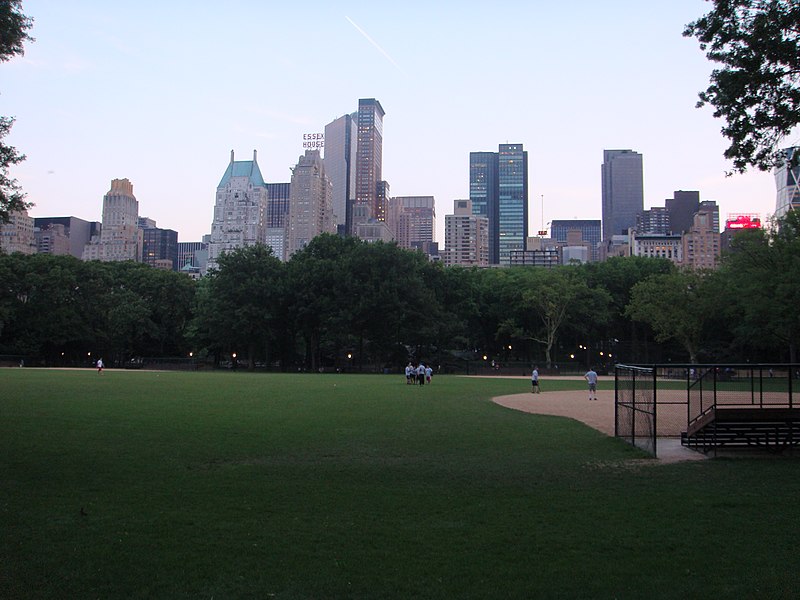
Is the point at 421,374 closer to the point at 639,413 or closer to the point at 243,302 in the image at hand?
the point at 639,413

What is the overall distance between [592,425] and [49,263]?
Answer: 8491 cm

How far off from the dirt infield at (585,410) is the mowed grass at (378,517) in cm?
123

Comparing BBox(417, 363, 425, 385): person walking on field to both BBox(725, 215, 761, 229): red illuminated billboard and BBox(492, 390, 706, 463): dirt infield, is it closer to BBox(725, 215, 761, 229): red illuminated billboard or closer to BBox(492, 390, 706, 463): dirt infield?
BBox(492, 390, 706, 463): dirt infield

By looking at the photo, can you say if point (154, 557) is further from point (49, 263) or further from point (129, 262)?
point (129, 262)

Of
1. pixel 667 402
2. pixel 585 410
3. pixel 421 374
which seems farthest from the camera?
pixel 421 374

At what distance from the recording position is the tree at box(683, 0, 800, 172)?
1451cm

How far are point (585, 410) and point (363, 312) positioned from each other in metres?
49.9

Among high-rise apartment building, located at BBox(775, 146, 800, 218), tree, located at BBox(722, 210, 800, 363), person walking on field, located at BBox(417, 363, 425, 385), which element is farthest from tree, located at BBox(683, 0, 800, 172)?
high-rise apartment building, located at BBox(775, 146, 800, 218)

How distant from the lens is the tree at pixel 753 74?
47.6 feet

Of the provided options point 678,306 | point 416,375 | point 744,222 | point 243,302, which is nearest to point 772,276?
point 678,306

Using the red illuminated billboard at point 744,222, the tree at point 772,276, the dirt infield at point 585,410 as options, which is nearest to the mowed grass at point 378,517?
the dirt infield at point 585,410

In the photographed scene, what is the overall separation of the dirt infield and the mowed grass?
1230mm

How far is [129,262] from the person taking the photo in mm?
105188

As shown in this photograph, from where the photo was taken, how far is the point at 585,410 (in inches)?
1094
